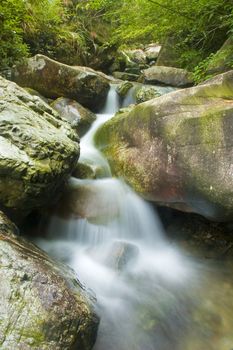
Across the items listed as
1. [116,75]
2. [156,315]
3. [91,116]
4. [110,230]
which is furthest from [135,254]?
[116,75]

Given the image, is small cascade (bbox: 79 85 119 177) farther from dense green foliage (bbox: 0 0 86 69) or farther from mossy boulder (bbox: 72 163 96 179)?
dense green foliage (bbox: 0 0 86 69)

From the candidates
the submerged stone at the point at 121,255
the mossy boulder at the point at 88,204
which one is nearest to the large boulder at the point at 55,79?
the mossy boulder at the point at 88,204

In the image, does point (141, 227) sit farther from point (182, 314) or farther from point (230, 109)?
point (230, 109)

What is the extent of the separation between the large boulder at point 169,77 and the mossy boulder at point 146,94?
1.04 metres

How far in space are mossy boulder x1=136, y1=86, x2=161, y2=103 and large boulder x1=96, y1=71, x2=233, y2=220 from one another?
10.6 ft

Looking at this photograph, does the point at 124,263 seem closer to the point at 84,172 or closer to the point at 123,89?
the point at 84,172

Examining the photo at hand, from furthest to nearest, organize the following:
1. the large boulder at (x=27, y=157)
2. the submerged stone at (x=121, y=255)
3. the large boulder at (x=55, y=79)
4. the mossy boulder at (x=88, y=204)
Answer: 1. the large boulder at (x=55, y=79)
2. the mossy boulder at (x=88, y=204)
3. the submerged stone at (x=121, y=255)
4. the large boulder at (x=27, y=157)

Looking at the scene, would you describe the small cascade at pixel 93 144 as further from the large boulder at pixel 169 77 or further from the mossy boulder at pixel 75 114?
the large boulder at pixel 169 77

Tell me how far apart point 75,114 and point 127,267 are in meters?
4.16

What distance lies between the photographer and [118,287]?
12.6 feet

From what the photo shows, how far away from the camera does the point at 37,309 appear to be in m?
2.36

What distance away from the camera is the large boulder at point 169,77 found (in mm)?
8953

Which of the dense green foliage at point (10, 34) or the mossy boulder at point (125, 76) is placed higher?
the mossy boulder at point (125, 76)

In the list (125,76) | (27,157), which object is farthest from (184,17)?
(125,76)
